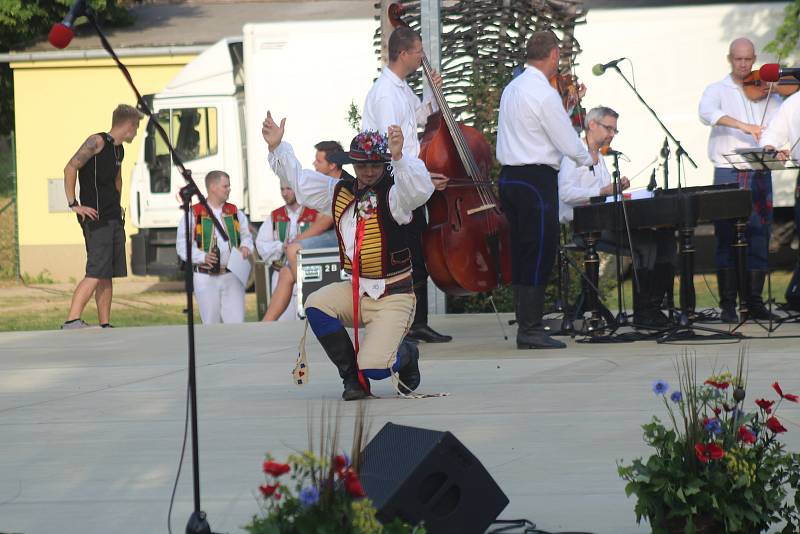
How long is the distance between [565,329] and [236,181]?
10.1 metres

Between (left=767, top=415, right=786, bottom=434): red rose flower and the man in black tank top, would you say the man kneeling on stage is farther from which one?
the man in black tank top

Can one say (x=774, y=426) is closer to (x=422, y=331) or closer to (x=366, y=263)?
(x=366, y=263)

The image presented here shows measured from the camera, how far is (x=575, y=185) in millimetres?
10258

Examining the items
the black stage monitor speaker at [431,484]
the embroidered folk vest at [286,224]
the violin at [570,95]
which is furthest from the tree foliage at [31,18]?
the black stage monitor speaker at [431,484]

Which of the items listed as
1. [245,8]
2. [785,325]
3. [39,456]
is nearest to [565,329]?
[785,325]

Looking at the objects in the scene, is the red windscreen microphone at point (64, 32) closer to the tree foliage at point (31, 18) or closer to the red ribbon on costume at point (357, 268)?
the red ribbon on costume at point (357, 268)

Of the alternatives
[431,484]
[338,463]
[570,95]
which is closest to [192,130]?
[570,95]

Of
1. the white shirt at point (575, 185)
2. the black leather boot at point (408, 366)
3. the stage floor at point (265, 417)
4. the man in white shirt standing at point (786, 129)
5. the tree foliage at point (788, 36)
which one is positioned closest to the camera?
the stage floor at point (265, 417)

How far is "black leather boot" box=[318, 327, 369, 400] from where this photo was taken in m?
6.88

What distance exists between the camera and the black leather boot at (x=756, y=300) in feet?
33.6

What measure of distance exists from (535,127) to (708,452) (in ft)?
16.6

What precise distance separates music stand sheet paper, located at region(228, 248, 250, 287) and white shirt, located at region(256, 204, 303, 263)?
47 cm

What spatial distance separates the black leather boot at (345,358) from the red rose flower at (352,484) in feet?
11.6

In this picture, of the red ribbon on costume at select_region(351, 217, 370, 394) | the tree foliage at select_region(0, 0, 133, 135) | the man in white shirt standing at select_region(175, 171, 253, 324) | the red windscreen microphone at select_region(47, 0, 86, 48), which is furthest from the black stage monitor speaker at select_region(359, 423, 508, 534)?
the tree foliage at select_region(0, 0, 133, 135)
